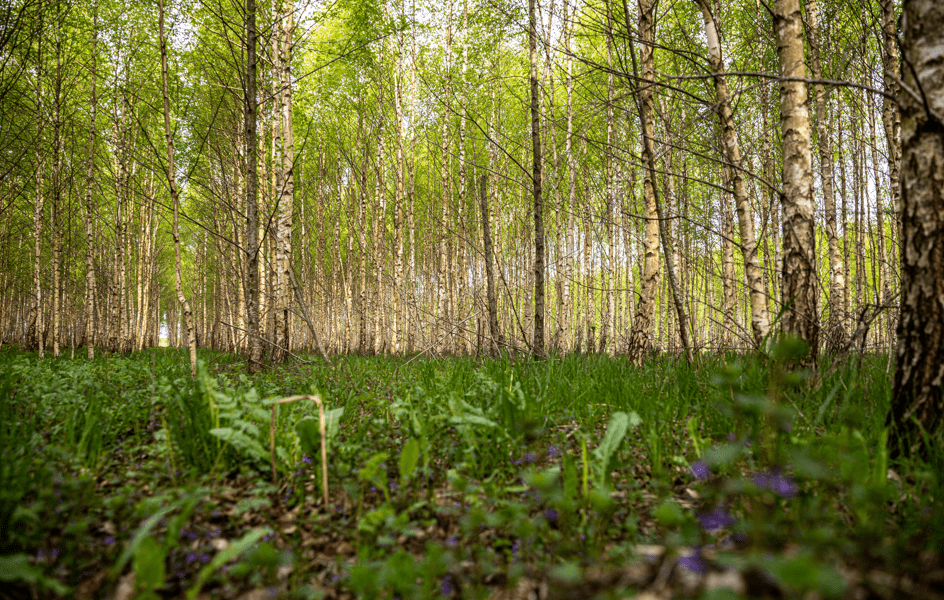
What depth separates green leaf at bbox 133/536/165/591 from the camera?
1126 mm

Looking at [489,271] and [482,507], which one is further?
[489,271]

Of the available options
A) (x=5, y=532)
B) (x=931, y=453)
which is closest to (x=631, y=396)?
(x=931, y=453)

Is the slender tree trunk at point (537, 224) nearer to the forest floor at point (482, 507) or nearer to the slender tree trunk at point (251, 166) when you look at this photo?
the forest floor at point (482, 507)

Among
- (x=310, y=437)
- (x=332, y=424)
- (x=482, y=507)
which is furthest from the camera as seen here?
(x=332, y=424)

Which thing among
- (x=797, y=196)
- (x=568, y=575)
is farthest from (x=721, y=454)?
(x=797, y=196)

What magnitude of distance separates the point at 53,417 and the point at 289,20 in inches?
336

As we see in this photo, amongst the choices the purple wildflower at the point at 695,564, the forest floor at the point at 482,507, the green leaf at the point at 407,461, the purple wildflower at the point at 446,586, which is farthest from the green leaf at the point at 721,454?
the green leaf at the point at 407,461

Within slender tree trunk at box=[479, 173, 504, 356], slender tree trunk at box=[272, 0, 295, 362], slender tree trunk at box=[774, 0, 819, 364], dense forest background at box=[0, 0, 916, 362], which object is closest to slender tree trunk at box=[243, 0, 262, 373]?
dense forest background at box=[0, 0, 916, 362]

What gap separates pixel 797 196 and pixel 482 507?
3.26m

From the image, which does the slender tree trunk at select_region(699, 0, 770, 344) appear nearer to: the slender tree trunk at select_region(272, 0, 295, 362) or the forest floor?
the forest floor

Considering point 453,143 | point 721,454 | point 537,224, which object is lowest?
point 721,454

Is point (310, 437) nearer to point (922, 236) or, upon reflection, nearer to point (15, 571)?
point (15, 571)

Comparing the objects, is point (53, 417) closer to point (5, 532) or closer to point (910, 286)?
point (5, 532)

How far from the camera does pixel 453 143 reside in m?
16.4
